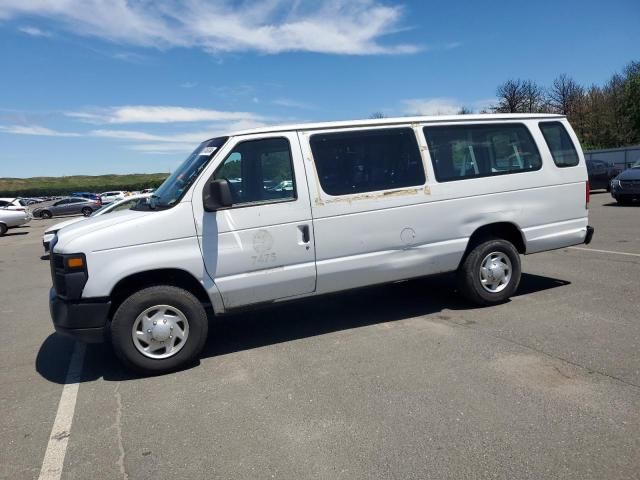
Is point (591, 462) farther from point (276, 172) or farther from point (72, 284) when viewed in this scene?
point (72, 284)

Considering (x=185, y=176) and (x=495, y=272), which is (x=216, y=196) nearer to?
(x=185, y=176)

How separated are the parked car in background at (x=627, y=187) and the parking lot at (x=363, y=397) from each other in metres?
12.0

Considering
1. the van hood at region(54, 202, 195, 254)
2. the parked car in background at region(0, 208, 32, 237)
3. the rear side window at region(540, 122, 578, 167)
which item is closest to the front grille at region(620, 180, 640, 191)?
the rear side window at region(540, 122, 578, 167)

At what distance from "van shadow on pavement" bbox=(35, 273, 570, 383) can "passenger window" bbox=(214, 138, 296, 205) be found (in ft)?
5.18

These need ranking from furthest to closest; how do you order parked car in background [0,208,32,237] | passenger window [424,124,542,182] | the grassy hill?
1. the grassy hill
2. parked car in background [0,208,32,237]
3. passenger window [424,124,542,182]

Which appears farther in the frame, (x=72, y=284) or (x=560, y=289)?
(x=560, y=289)

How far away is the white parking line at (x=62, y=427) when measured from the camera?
332cm

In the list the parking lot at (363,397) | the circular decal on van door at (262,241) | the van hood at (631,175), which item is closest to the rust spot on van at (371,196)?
the circular decal on van door at (262,241)

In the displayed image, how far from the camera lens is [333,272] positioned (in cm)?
532

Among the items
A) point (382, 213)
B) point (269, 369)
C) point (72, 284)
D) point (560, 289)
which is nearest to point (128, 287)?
point (72, 284)

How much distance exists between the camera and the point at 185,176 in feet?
16.9

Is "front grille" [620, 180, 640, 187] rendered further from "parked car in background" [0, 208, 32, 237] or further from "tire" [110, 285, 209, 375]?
"parked car in background" [0, 208, 32, 237]

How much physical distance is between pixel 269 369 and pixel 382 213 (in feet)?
6.35

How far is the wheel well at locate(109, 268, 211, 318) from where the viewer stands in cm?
475
